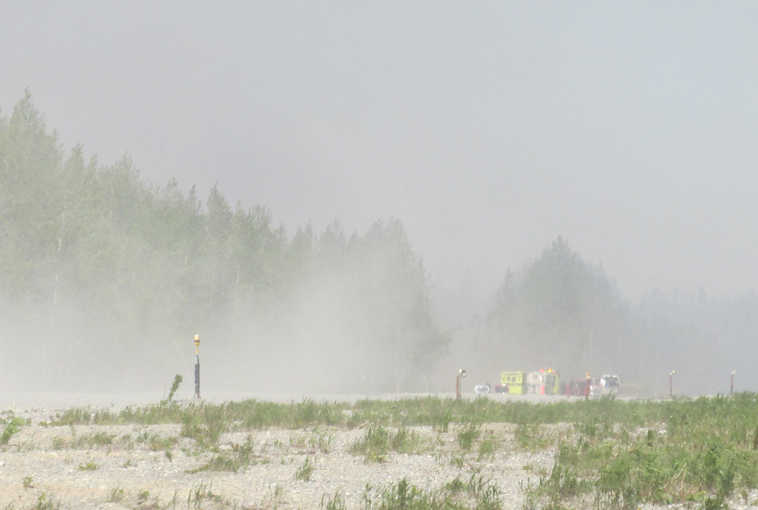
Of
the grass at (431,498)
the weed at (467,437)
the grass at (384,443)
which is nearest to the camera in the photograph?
the grass at (431,498)

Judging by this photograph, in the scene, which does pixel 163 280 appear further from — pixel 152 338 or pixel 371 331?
pixel 371 331

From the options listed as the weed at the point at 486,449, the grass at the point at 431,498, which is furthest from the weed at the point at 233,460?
the weed at the point at 486,449

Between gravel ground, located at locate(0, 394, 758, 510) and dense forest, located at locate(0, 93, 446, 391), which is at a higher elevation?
dense forest, located at locate(0, 93, 446, 391)

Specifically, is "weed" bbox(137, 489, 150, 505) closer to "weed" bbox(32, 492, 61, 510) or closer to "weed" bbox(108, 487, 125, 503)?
"weed" bbox(108, 487, 125, 503)

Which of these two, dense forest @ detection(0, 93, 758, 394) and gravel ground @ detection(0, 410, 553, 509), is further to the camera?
dense forest @ detection(0, 93, 758, 394)

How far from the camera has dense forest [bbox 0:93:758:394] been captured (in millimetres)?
45406

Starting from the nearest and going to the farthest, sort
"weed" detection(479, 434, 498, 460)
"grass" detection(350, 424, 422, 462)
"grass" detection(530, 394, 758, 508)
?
"grass" detection(530, 394, 758, 508) → "weed" detection(479, 434, 498, 460) → "grass" detection(350, 424, 422, 462)

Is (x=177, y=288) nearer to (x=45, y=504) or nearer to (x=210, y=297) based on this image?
(x=210, y=297)

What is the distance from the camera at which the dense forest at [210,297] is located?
45.4m

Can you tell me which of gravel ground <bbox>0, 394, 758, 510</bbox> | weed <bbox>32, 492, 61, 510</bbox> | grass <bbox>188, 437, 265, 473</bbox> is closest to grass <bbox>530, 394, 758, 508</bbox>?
gravel ground <bbox>0, 394, 758, 510</bbox>

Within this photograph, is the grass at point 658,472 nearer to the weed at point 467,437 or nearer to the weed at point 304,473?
the weed at point 467,437

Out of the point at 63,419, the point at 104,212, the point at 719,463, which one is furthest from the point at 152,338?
the point at 719,463

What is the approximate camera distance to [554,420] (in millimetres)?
21188

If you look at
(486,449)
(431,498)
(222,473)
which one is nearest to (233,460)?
(222,473)
